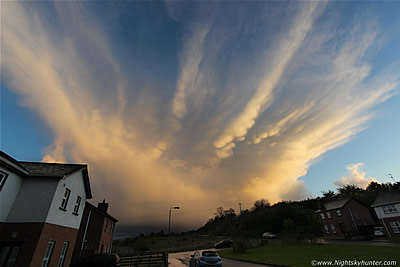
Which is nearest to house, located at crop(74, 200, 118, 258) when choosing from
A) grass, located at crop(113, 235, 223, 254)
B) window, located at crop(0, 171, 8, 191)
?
window, located at crop(0, 171, 8, 191)

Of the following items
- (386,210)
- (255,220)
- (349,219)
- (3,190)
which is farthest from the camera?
(255,220)

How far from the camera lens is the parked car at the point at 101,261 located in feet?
55.1

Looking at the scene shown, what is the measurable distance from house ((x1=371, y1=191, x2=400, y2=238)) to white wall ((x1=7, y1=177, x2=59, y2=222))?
5186 cm

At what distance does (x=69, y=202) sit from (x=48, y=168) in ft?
11.1

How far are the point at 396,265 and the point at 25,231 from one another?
2601cm

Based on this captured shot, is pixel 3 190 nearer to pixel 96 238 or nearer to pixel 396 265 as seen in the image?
pixel 96 238

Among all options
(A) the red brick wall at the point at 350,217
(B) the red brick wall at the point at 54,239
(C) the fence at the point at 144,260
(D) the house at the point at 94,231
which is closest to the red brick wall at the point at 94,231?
(D) the house at the point at 94,231

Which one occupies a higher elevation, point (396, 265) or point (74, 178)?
point (74, 178)

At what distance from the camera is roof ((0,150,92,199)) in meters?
13.4

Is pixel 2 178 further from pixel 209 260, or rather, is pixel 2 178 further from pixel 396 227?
pixel 396 227

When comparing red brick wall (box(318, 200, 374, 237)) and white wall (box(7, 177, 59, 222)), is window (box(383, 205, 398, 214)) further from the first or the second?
white wall (box(7, 177, 59, 222))

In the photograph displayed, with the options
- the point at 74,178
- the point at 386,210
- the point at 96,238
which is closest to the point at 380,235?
the point at 386,210

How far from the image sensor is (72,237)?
17250 mm

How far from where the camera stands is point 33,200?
13.4 metres
